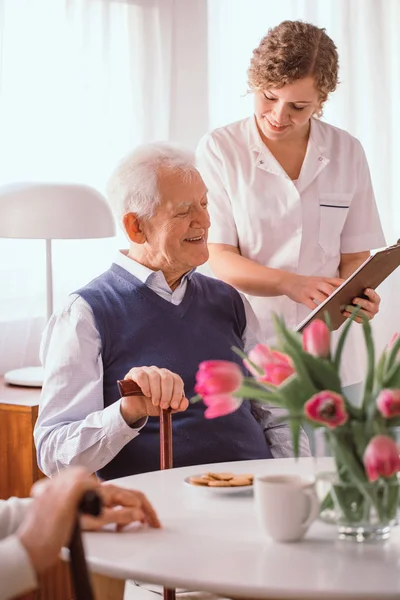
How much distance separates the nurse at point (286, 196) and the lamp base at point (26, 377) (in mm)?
662

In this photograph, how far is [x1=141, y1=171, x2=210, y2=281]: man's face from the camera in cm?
226

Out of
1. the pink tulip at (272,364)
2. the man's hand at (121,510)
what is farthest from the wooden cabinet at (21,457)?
the pink tulip at (272,364)

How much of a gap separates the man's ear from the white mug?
0.99m

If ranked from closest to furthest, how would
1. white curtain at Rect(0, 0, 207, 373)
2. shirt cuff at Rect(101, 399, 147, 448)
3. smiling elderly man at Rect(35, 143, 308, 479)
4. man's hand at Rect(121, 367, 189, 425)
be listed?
man's hand at Rect(121, 367, 189, 425)
shirt cuff at Rect(101, 399, 147, 448)
smiling elderly man at Rect(35, 143, 308, 479)
white curtain at Rect(0, 0, 207, 373)

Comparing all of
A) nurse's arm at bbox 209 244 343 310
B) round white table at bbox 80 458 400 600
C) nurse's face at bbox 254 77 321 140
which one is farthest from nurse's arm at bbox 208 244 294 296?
round white table at bbox 80 458 400 600

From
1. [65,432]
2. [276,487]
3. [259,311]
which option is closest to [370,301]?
[259,311]

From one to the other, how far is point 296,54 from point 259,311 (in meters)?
0.70

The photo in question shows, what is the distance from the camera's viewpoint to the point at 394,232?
4.62 meters

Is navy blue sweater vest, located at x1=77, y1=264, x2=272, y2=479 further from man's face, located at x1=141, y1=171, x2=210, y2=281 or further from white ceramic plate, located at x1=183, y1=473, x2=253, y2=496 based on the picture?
white ceramic plate, located at x1=183, y1=473, x2=253, y2=496

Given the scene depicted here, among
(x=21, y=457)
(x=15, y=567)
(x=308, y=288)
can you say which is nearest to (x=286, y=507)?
(x=15, y=567)

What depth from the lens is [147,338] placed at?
2193 mm

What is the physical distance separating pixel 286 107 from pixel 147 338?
0.84 m

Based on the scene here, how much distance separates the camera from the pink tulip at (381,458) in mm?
1268

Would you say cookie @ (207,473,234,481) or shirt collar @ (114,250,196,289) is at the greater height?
shirt collar @ (114,250,196,289)
